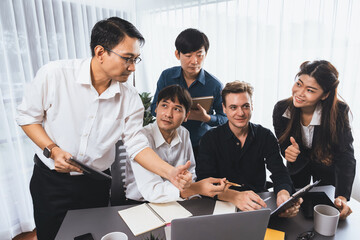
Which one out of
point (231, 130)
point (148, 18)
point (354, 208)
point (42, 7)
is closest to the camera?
point (354, 208)

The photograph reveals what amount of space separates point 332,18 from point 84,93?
2.52 meters

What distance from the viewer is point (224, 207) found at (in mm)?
1202

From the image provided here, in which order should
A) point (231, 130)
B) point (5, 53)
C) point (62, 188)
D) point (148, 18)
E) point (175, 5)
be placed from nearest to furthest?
point (62, 188) < point (231, 130) < point (5, 53) < point (175, 5) < point (148, 18)

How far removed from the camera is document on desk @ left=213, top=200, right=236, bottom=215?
117cm

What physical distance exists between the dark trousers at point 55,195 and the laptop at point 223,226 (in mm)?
963

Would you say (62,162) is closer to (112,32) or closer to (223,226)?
(112,32)

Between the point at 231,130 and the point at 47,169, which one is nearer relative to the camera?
the point at 47,169

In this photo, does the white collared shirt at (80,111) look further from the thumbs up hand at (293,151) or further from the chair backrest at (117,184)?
the thumbs up hand at (293,151)

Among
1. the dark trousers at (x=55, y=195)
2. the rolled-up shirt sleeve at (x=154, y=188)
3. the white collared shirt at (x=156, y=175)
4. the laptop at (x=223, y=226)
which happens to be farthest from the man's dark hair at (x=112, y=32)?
the laptop at (x=223, y=226)

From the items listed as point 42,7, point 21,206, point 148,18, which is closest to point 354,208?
point 21,206

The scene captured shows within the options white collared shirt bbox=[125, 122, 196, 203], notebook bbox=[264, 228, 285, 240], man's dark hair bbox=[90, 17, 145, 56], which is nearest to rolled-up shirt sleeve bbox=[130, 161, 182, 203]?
white collared shirt bbox=[125, 122, 196, 203]

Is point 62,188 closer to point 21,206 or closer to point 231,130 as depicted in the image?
point 231,130

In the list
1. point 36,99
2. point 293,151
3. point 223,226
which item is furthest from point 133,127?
point 293,151

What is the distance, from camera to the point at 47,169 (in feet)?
4.68
